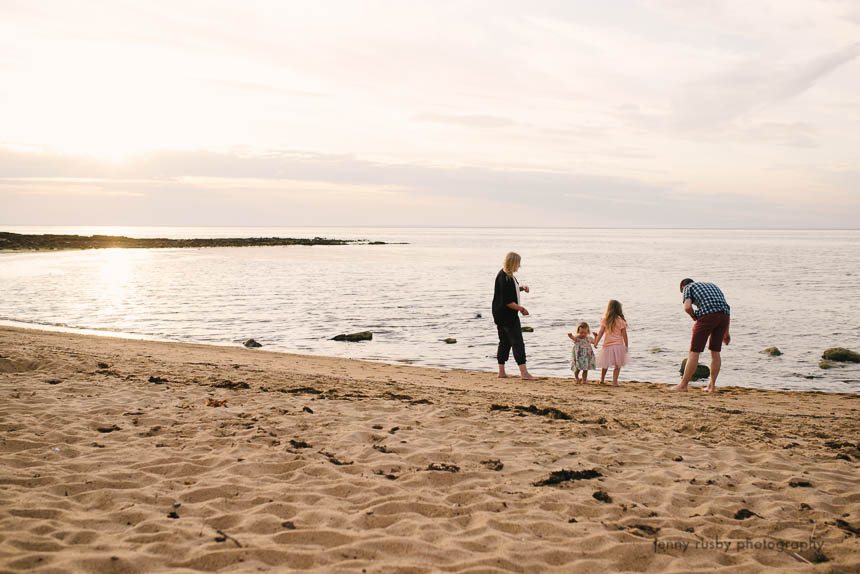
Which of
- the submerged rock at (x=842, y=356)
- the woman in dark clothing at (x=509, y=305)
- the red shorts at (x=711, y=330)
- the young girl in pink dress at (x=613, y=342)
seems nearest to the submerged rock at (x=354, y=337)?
the woman in dark clothing at (x=509, y=305)

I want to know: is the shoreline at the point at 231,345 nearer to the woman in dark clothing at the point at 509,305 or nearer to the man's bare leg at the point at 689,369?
the man's bare leg at the point at 689,369

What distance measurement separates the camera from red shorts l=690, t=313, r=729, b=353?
33.2ft

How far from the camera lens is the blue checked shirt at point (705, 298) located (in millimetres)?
10086

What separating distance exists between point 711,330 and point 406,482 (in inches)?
284

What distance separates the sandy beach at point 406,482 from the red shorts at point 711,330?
1495 millimetres

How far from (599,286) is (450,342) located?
787 inches

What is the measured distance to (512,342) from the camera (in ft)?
37.4

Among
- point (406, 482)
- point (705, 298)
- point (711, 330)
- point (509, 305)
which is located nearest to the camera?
point (406, 482)

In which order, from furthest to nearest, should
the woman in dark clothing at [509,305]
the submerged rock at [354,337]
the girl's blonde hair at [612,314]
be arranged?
the submerged rock at [354,337]
the girl's blonde hair at [612,314]
the woman in dark clothing at [509,305]

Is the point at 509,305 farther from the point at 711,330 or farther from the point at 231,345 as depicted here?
the point at 231,345

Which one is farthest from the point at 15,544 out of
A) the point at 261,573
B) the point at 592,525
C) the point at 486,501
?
the point at 592,525

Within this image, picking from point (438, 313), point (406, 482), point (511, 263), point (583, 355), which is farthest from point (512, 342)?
point (438, 313)

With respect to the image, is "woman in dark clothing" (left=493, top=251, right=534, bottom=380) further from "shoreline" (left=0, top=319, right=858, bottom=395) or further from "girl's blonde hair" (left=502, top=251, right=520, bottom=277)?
"shoreline" (left=0, top=319, right=858, bottom=395)

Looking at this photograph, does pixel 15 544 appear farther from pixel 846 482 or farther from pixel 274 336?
pixel 274 336
